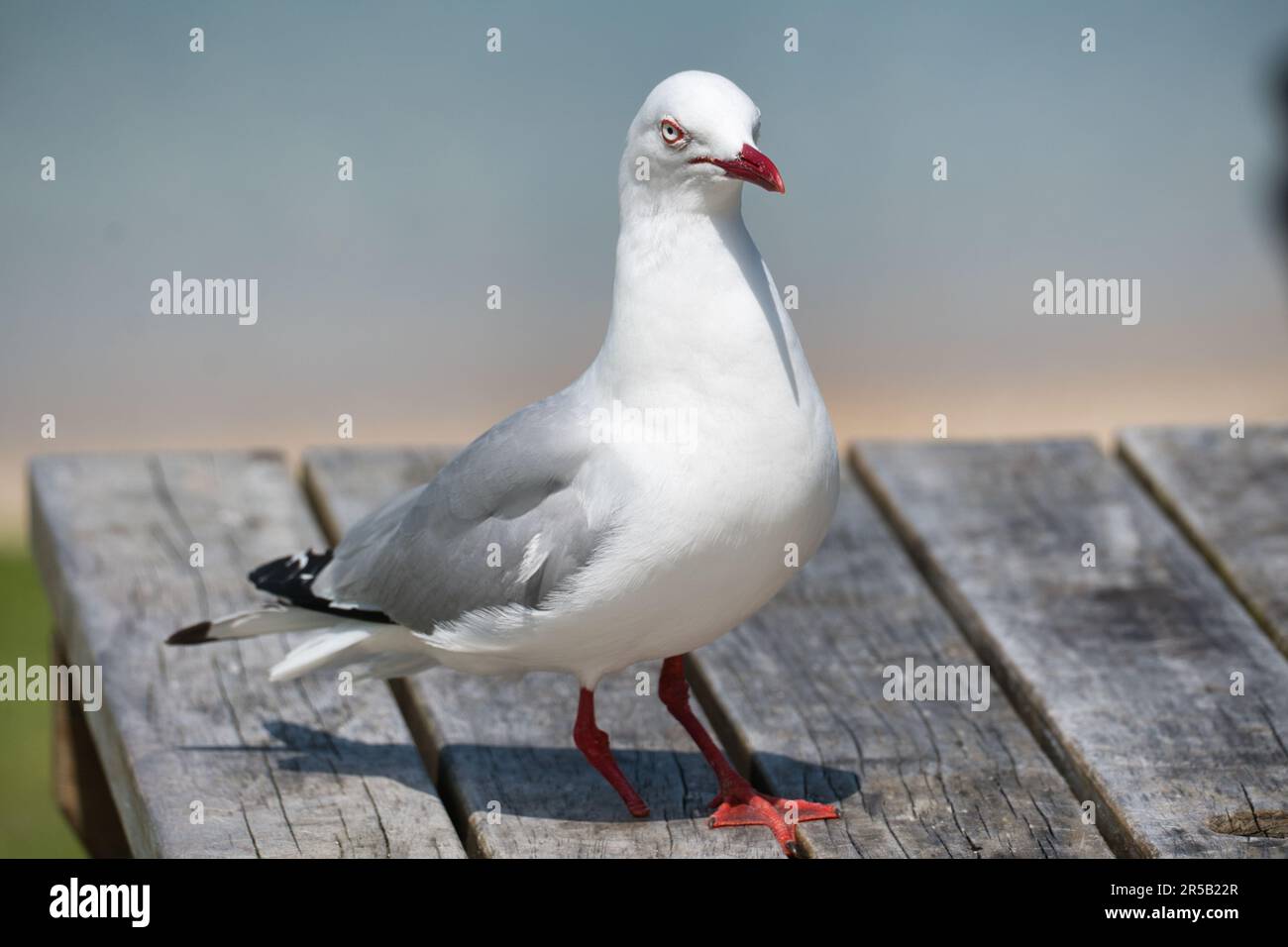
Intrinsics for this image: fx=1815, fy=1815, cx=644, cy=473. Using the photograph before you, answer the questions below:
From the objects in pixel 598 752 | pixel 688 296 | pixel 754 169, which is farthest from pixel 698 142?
pixel 598 752

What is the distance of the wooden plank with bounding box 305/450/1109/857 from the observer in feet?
12.3

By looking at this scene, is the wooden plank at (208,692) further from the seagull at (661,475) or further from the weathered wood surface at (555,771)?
the seagull at (661,475)

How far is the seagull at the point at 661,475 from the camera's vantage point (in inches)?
138

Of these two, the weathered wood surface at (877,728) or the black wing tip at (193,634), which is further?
the black wing tip at (193,634)

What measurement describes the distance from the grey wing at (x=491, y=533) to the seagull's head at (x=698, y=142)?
1.74ft

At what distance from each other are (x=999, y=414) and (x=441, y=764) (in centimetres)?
624

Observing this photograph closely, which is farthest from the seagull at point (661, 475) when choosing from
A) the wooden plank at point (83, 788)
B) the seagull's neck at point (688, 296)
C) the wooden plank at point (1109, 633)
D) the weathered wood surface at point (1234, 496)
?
the wooden plank at point (83, 788)

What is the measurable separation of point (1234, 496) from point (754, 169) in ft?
8.42

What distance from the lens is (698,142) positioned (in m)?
3.46

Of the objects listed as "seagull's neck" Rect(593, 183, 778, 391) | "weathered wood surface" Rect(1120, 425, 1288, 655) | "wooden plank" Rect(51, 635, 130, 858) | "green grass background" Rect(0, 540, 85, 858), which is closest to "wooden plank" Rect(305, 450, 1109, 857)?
"weathered wood surface" Rect(1120, 425, 1288, 655)

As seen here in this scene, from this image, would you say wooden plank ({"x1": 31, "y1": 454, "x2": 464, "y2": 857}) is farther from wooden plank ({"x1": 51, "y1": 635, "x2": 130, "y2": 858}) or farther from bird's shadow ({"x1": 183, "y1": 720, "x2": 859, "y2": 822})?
wooden plank ({"x1": 51, "y1": 635, "x2": 130, "y2": 858})

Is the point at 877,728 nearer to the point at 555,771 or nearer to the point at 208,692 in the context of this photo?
the point at 555,771

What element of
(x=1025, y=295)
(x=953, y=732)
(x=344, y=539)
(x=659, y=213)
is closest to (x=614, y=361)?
(x=659, y=213)

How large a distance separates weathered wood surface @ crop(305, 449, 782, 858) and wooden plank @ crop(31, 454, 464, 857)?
86mm
